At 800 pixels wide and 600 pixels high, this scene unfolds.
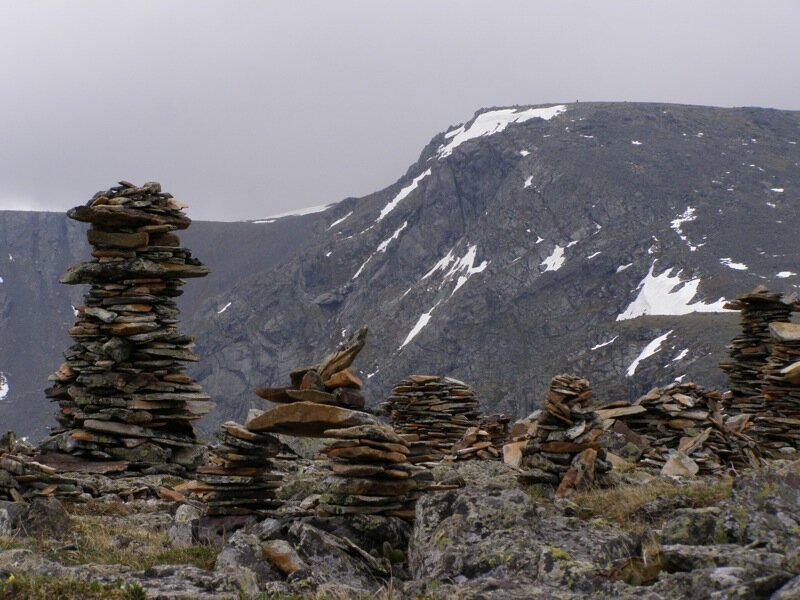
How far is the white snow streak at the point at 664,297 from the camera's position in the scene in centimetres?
14100

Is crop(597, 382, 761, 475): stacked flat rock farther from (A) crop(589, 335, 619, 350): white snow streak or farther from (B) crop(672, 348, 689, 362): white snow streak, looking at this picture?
(A) crop(589, 335, 619, 350): white snow streak

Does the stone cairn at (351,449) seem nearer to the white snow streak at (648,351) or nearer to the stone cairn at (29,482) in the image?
the stone cairn at (29,482)

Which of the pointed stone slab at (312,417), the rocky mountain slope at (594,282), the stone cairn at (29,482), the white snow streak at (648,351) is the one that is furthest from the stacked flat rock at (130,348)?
the white snow streak at (648,351)

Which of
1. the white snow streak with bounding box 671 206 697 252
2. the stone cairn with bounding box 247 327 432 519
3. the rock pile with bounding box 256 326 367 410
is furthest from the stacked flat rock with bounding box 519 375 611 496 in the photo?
the white snow streak with bounding box 671 206 697 252

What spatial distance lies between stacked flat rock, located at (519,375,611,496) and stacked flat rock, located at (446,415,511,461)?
3732 mm

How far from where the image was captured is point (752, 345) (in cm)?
2445

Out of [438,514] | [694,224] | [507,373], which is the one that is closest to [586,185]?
[694,224]

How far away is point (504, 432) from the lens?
20906mm

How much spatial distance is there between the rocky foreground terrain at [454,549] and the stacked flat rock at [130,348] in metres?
5.15

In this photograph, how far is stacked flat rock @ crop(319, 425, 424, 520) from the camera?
389 inches

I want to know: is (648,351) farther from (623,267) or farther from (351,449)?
(351,449)

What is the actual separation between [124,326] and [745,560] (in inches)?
538

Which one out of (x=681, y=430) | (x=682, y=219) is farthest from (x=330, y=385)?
(x=682, y=219)

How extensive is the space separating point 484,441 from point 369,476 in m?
9.31
